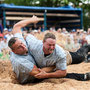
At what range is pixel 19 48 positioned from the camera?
3518mm

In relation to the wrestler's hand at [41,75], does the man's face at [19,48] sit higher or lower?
higher

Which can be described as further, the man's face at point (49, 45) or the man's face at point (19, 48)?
the man's face at point (19, 48)

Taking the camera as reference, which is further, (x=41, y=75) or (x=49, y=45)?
(x=41, y=75)

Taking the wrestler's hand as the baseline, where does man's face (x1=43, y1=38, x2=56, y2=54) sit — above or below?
above

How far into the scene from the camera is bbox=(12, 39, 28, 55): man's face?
349 centimetres

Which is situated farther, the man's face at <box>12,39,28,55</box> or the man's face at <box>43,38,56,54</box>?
the man's face at <box>12,39,28,55</box>

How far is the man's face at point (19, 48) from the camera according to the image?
11.5 feet

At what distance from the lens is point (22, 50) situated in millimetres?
3549

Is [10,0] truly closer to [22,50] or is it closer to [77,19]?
[77,19]

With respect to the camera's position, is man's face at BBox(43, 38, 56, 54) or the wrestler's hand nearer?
man's face at BBox(43, 38, 56, 54)

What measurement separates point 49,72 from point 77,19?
12.0m

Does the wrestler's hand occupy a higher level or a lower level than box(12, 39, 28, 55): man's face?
lower

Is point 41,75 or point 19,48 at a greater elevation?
point 19,48

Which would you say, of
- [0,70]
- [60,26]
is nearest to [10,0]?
[60,26]
